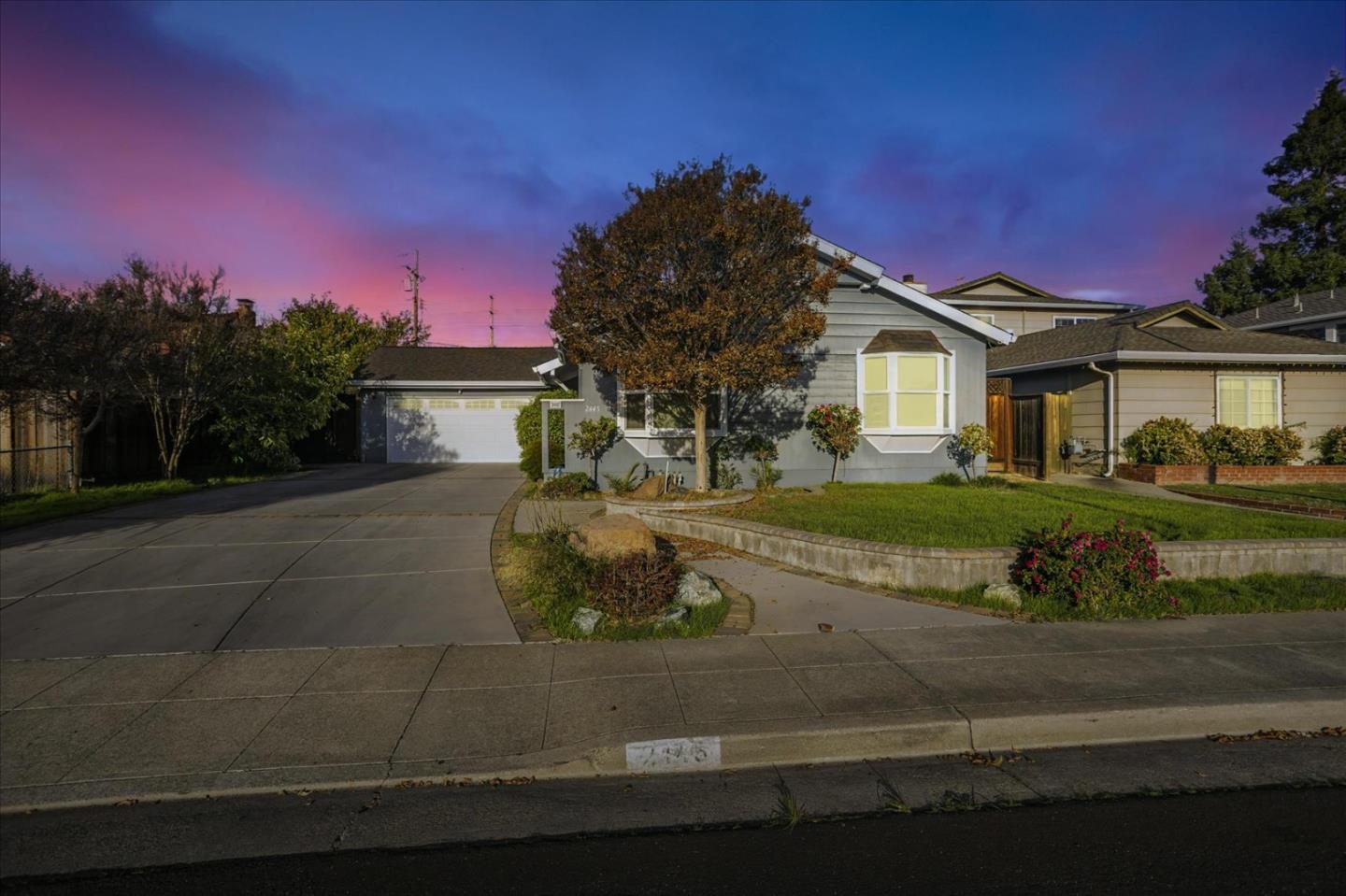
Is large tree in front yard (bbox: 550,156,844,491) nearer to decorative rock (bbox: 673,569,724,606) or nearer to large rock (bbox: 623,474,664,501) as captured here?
large rock (bbox: 623,474,664,501)

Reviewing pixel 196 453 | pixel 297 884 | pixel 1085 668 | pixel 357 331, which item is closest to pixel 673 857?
pixel 297 884

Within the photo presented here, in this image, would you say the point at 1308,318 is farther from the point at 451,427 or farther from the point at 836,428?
the point at 451,427

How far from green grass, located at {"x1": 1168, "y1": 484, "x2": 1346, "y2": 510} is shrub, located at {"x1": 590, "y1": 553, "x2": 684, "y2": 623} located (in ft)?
35.8

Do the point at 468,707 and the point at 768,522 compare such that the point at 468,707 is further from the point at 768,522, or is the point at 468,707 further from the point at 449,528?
the point at 449,528

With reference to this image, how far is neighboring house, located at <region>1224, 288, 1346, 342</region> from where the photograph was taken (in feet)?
78.3

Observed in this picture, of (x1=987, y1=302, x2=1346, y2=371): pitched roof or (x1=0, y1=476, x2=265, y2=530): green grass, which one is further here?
(x1=987, y1=302, x2=1346, y2=371): pitched roof

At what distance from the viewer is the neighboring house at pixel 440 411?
24.6 m

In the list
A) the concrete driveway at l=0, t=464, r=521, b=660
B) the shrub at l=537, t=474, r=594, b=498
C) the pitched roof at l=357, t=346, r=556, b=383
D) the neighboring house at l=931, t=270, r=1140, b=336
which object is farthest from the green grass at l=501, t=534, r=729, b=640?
the neighboring house at l=931, t=270, r=1140, b=336

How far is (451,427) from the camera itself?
2500cm

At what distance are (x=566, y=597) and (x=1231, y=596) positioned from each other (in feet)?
21.7

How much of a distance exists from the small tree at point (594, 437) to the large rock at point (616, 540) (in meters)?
5.71

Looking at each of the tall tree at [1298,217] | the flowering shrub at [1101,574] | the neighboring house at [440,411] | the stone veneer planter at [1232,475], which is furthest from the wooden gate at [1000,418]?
the tall tree at [1298,217]

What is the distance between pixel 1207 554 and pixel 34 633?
37.5 ft

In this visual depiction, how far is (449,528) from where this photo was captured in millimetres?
11492
